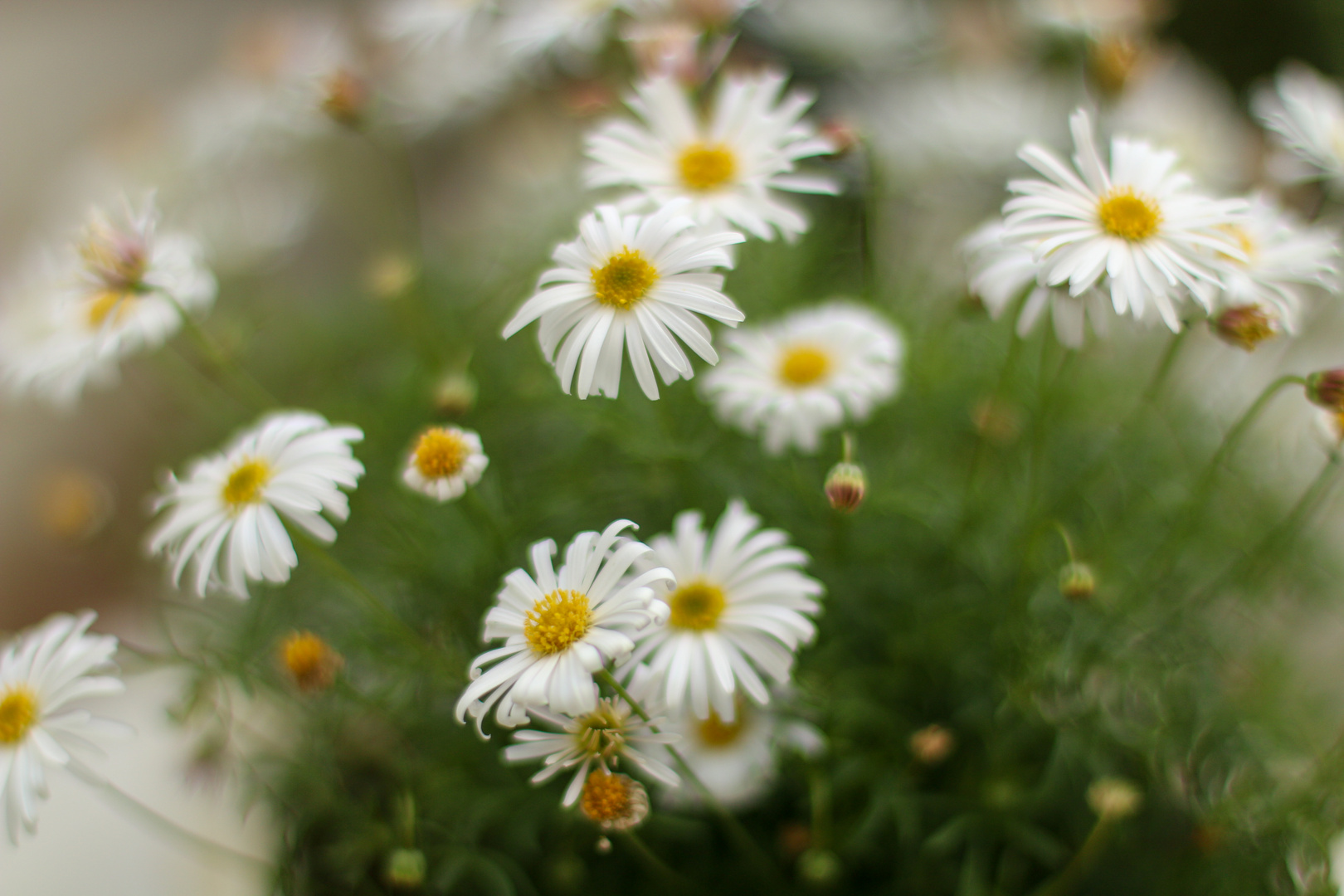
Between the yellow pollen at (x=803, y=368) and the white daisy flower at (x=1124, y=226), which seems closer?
the white daisy flower at (x=1124, y=226)

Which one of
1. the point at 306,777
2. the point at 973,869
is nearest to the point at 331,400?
the point at 306,777

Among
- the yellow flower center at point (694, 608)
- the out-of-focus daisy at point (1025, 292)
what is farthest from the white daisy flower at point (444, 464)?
the out-of-focus daisy at point (1025, 292)

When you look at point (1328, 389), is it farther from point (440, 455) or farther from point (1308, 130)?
point (440, 455)

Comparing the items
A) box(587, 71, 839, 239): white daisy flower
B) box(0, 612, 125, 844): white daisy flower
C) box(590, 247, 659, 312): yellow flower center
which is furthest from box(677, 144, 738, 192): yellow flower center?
box(0, 612, 125, 844): white daisy flower

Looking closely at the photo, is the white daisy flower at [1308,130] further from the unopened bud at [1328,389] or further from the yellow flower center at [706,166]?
the yellow flower center at [706,166]

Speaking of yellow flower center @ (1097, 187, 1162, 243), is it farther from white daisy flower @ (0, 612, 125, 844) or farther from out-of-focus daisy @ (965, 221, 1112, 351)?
white daisy flower @ (0, 612, 125, 844)

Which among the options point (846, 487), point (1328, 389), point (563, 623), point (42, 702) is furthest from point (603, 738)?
point (1328, 389)
